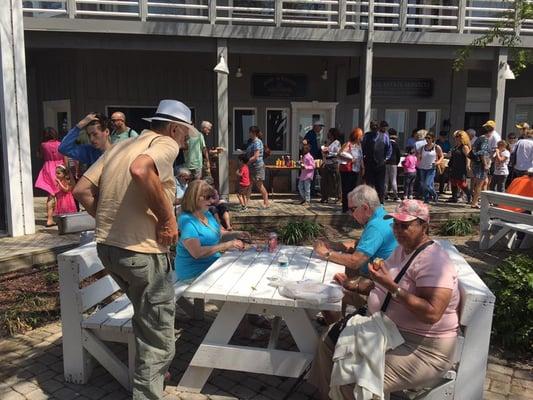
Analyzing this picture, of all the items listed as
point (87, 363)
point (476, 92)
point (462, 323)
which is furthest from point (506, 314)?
point (476, 92)

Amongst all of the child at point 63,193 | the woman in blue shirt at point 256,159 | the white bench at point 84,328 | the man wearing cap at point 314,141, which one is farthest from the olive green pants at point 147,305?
the man wearing cap at point 314,141

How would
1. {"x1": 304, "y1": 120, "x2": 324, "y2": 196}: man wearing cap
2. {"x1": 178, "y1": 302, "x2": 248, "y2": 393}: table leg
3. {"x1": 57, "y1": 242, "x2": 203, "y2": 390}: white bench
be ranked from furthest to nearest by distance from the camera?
{"x1": 304, "y1": 120, "x2": 324, "y2": 196}: man wearing cap < {"x1": 57, "y1": 242, "x2": 203, "y2": 390}: white bench < {"x1": 178, "y1": 302, "x2": 248, "y2": 393}: table leg

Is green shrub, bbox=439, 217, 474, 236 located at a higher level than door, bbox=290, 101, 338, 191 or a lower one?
lower

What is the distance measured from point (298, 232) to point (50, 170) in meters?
3.94

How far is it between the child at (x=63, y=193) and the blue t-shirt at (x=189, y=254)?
390 cm

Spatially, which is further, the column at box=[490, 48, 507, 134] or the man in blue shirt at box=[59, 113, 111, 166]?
the column at box=[490, 48, 507, 134]

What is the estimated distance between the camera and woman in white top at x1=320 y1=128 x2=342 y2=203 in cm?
1012

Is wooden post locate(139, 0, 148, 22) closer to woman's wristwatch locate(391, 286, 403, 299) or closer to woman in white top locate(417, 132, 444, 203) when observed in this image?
woman in white top locate(417, 132, 444, 203)

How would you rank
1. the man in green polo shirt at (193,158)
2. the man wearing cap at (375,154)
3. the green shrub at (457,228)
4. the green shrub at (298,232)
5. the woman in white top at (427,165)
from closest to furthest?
1. the green shrub at (298,232)
2. the man in green polo shirt at (193,158)
3. the green shrub at (457,228)
4. the man wearing cap at (375,154)
5. the woman in white top at (427,165)

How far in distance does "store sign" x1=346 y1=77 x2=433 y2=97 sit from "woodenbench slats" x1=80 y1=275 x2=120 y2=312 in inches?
409

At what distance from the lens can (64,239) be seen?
626 centimetres

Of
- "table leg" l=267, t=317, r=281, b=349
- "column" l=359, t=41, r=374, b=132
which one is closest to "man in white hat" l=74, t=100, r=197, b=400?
"table leg" l=267, t=317, r=281, b=349

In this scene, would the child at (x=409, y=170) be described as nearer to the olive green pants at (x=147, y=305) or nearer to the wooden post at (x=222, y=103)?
the wooden post at (x=222, y=103)

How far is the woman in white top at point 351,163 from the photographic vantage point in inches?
333
